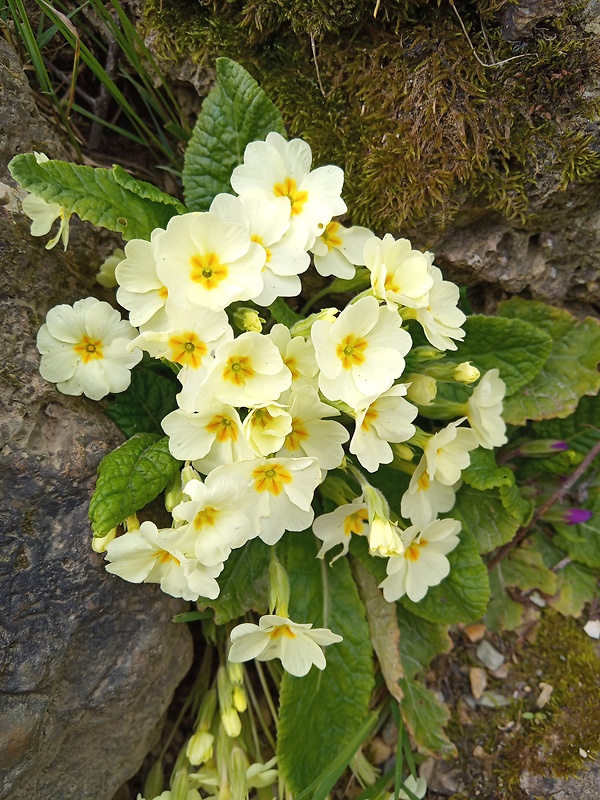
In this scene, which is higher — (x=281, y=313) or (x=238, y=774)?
(x=281, y=313)

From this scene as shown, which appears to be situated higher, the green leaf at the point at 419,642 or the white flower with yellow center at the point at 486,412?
the white flower with yellow center at the point at 486,412

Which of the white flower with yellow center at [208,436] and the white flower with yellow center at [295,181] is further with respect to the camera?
the white flower with yellow center at [295,181]

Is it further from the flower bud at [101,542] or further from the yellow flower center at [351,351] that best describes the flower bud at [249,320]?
the flower bud at [101,542]

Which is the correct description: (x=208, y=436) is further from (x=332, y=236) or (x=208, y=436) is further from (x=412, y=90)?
(x=412, y=90)

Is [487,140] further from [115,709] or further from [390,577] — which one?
[115,709]

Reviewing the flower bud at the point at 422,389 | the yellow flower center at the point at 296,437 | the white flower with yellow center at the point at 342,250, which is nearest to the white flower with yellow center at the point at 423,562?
the flower bud at the point at 422,389

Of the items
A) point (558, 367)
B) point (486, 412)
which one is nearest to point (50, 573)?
point (486, 412)

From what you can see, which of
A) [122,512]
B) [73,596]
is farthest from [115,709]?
[122,512]
